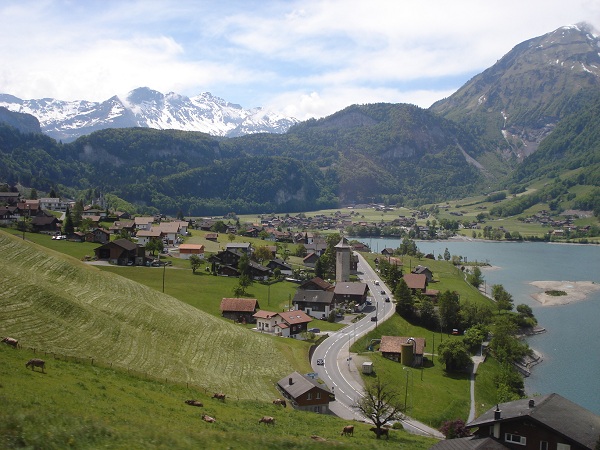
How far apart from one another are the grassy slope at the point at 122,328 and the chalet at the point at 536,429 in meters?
10.8

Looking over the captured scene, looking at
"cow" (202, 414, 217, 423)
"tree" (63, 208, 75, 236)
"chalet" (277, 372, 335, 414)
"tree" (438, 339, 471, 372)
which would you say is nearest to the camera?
"cow" (202, 414, 217, 423)

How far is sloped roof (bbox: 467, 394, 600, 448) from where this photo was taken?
71.3 ft

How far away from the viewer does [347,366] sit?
130 ft

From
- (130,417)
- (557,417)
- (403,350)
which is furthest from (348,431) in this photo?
(403,350)

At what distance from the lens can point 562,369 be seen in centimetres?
4947

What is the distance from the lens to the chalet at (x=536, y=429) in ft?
69.9

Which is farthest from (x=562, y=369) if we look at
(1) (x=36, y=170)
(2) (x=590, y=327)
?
(1) (x=36, y=170)

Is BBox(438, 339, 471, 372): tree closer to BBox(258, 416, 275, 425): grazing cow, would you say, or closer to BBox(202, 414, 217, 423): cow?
BBox(258, 416, 275, 425): grazing cow

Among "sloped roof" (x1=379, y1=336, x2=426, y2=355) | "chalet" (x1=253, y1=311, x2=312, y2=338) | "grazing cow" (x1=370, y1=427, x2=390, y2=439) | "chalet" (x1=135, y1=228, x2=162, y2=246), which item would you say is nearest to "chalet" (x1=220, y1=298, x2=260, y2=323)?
"chalet" (x1=253, y1=311, x2=312, y2=338)

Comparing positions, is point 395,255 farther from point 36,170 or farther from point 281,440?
point 36,170

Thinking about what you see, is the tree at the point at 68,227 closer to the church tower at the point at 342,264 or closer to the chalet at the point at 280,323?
the church tower at the point at 342,264

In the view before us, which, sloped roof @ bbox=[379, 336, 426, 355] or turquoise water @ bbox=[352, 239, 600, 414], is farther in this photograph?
turquoise water @ bbox=[352, 239, 600, 414]

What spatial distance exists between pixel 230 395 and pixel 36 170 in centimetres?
18631

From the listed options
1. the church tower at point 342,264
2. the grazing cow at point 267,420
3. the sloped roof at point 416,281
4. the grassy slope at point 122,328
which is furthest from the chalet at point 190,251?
the grazing cow at point 267,420
